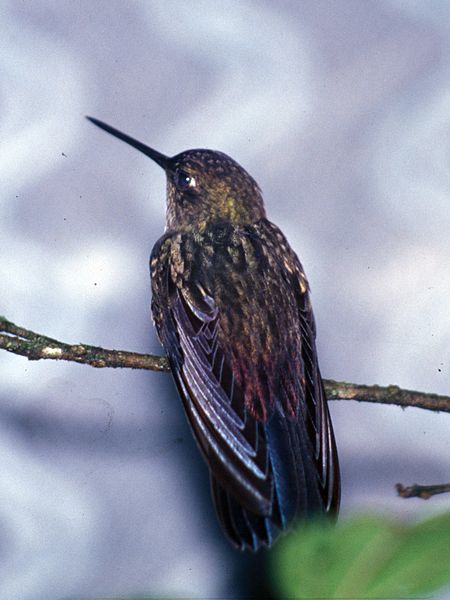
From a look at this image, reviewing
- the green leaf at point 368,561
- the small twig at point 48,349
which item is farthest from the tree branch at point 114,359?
the green leaf at point 368,561

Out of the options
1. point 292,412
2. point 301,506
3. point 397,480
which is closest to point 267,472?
point 301,506

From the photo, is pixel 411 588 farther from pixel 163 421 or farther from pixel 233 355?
pixel 163 421

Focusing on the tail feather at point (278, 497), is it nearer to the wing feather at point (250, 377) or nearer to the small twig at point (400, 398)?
the wing feather at point (250, 377)

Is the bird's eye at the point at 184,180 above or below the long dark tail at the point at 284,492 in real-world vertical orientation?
above

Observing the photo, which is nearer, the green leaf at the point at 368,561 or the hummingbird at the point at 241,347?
the green leaf at the point at 368,561

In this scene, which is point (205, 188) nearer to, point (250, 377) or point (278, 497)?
point (250, 377)

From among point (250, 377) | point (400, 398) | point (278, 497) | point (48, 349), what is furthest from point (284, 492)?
point (48, 349)
